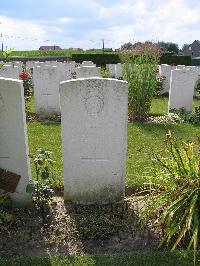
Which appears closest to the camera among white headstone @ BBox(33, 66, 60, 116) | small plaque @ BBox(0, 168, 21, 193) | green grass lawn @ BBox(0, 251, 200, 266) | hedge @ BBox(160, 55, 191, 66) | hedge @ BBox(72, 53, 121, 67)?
green grass lawn @ BBox(0, 251, 200, 266)

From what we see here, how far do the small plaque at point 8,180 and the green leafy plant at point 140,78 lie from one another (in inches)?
214

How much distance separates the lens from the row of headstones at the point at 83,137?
4.45 metres

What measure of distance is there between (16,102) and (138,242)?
201cm

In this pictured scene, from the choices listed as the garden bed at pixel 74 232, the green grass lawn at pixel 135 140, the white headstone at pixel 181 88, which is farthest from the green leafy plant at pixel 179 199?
the white headstone at pixel 181 88

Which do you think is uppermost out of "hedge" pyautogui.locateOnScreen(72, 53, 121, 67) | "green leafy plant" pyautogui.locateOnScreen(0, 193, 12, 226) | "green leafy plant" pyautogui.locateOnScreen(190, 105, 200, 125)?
"hedge" pyautogui.locateOnScreen(72, 53, 121, 67)

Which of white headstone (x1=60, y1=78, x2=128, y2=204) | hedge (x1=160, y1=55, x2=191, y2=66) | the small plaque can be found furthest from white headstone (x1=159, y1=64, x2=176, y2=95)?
the small plaque

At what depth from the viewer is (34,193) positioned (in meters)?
4.48

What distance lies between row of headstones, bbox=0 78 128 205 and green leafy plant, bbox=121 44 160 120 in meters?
4.97

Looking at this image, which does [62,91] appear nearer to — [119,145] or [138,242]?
[119,145]

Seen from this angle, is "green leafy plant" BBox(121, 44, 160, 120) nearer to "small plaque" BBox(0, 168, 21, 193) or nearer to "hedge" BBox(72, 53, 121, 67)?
"small plaque" BBox(0, 168, 21, 193)

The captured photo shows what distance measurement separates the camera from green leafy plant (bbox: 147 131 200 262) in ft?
12.4

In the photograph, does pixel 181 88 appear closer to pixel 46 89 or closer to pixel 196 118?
pixel 196 118

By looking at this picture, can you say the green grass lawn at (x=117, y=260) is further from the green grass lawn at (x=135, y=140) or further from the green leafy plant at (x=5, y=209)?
the green grass lawn at (x=135, y=140)

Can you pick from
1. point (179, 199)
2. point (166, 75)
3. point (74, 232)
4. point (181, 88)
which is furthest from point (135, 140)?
point (166, 75)
